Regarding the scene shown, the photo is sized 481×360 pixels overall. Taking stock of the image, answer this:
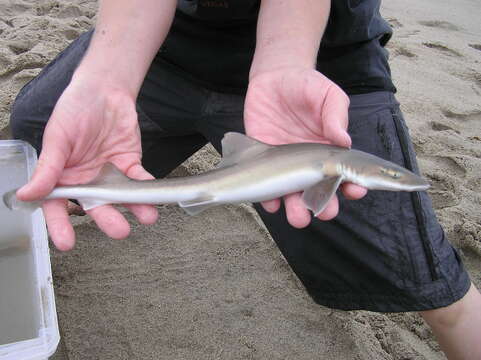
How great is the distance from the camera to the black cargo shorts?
2.04 metres

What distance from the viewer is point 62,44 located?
414 cm

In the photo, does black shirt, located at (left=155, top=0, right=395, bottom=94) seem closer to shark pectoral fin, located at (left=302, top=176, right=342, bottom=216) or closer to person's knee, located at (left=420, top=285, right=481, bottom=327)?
shark pectoral fin, located at (left=302, top=176, right=342, bottom=216)

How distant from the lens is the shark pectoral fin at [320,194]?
175 cm

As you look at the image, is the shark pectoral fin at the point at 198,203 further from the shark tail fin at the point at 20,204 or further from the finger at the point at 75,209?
the finger at the point at 75,209

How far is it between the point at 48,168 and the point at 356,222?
129 centimetres

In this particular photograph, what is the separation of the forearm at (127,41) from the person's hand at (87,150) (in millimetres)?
83

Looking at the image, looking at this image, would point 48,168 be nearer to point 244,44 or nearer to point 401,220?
point 244,44

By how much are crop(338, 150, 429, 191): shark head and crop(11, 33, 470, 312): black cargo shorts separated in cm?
31

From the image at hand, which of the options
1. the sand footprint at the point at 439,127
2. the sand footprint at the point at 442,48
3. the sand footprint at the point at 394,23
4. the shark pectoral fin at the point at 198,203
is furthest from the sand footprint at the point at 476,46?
the shark pectoral fin at the point at 198,203

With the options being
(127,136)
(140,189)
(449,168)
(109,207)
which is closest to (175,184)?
(140,189)

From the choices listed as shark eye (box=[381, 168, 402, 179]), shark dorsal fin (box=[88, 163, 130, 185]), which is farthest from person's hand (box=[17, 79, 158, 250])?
shark eye (box=[381, 168, 402, 179])

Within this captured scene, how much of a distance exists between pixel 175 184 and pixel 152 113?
0.81m

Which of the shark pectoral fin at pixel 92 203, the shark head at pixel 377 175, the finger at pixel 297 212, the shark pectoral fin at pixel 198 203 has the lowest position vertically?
the shark pectoral fin at pixel 92 203

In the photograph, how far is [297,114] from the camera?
211 centimetres
